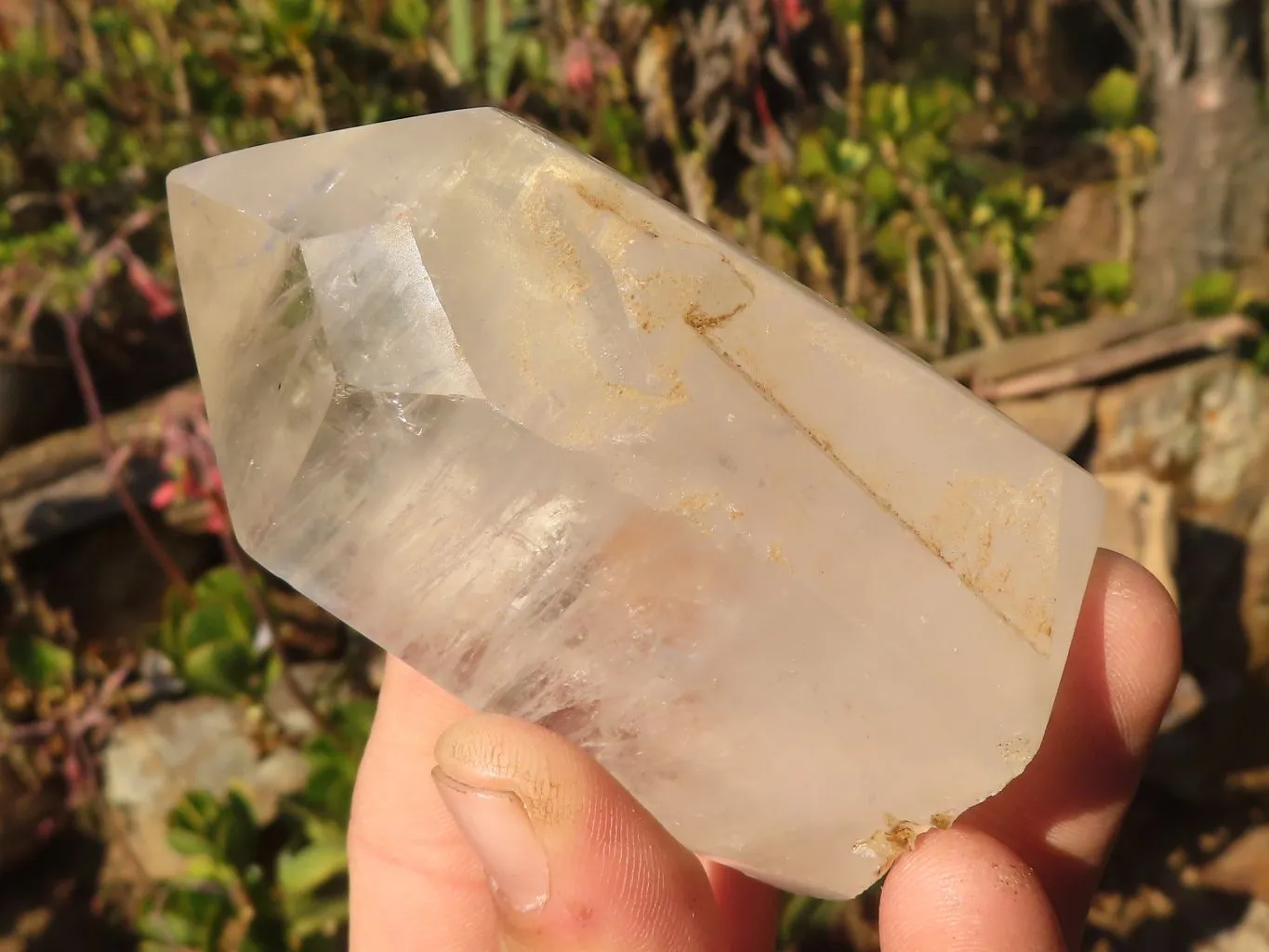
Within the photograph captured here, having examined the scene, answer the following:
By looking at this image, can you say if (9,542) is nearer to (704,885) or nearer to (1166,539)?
(704,885)

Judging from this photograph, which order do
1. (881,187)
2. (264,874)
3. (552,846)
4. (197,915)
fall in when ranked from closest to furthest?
(552,846) → (197,915) → (264,874) → (881,187)

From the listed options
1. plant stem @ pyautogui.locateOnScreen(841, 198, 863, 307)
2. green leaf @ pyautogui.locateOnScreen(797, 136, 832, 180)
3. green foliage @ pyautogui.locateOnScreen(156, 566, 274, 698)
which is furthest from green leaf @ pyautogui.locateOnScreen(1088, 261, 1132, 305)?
green foliage @ pyautogui.locateOnScreen(156, 566, 274, 698)

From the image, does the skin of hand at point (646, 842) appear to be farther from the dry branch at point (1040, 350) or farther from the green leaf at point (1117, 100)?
the green leaf at point (1117, 100)

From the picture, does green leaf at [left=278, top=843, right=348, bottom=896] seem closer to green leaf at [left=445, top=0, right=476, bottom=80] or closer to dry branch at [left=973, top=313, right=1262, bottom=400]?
dry branch at [left=973, top=313, right=1262, bottom=400]

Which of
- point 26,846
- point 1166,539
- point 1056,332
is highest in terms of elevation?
point 1056,332

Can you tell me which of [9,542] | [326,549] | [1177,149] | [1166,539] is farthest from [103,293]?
[1177,149]

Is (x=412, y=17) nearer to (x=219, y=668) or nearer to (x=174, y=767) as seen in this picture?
(x=219, y=668)

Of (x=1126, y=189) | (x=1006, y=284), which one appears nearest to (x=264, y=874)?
(x=1006, y=284)

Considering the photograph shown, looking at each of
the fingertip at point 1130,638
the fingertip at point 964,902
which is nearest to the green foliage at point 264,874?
the fingertip at point 964,902
